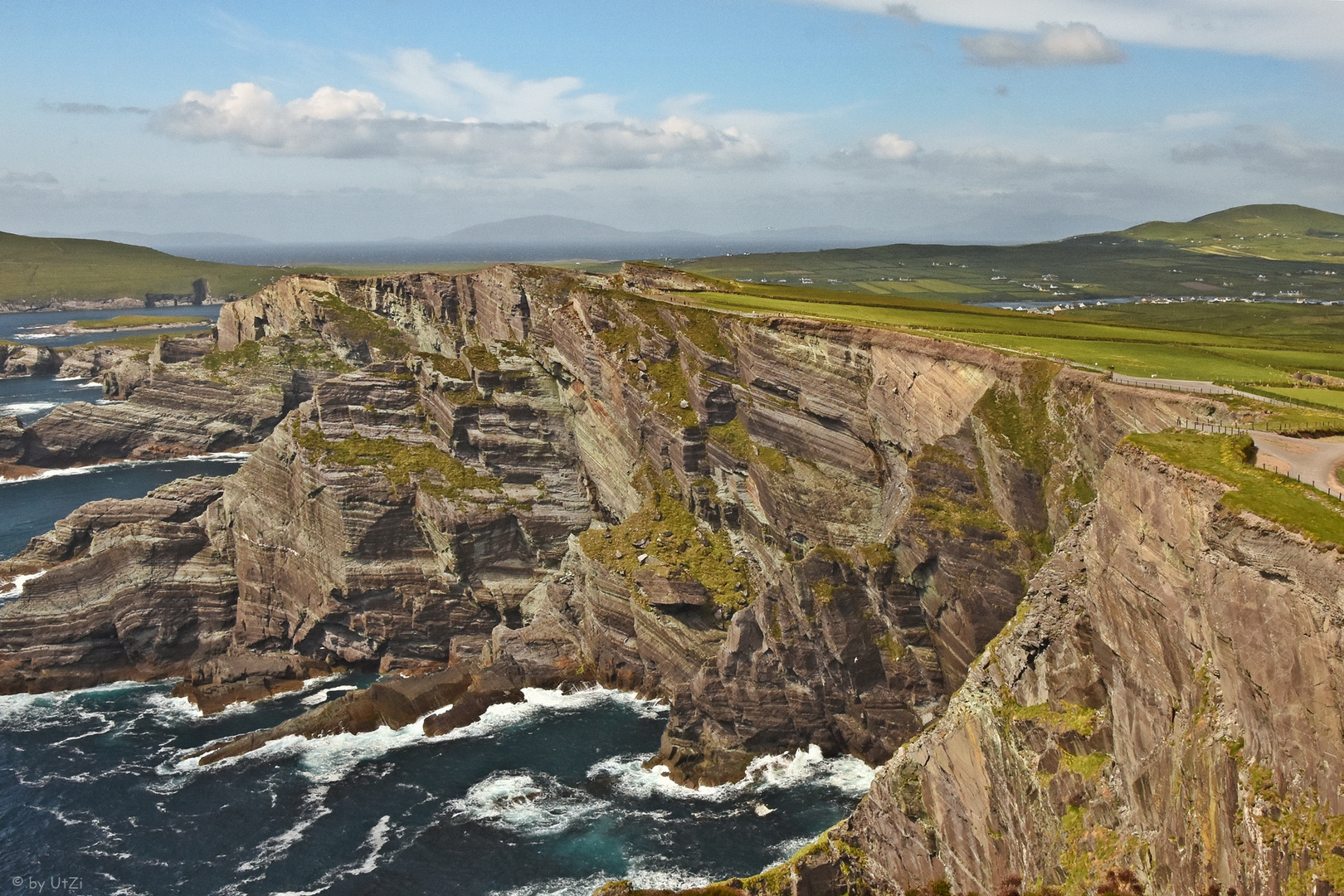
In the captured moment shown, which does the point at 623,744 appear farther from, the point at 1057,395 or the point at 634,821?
the point at 1057,395

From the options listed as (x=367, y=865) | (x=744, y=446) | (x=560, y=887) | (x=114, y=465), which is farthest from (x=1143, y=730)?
(x=114, y=465)

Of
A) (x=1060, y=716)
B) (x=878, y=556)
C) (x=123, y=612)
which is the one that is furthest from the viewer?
(x=123, y=612)

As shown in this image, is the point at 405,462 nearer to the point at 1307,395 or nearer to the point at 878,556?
the point at 878,556

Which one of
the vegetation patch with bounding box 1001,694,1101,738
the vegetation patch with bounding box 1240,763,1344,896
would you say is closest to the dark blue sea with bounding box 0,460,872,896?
the vegetation patch with bounding box 1001,694,1101,738

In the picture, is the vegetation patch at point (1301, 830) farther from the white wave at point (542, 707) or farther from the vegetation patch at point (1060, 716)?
the white wave at point (542, 707)

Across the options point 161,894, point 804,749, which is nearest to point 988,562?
point 804,749

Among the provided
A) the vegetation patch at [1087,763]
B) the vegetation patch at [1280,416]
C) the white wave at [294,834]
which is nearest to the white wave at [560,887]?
Answer: the white wave at [294,834]
